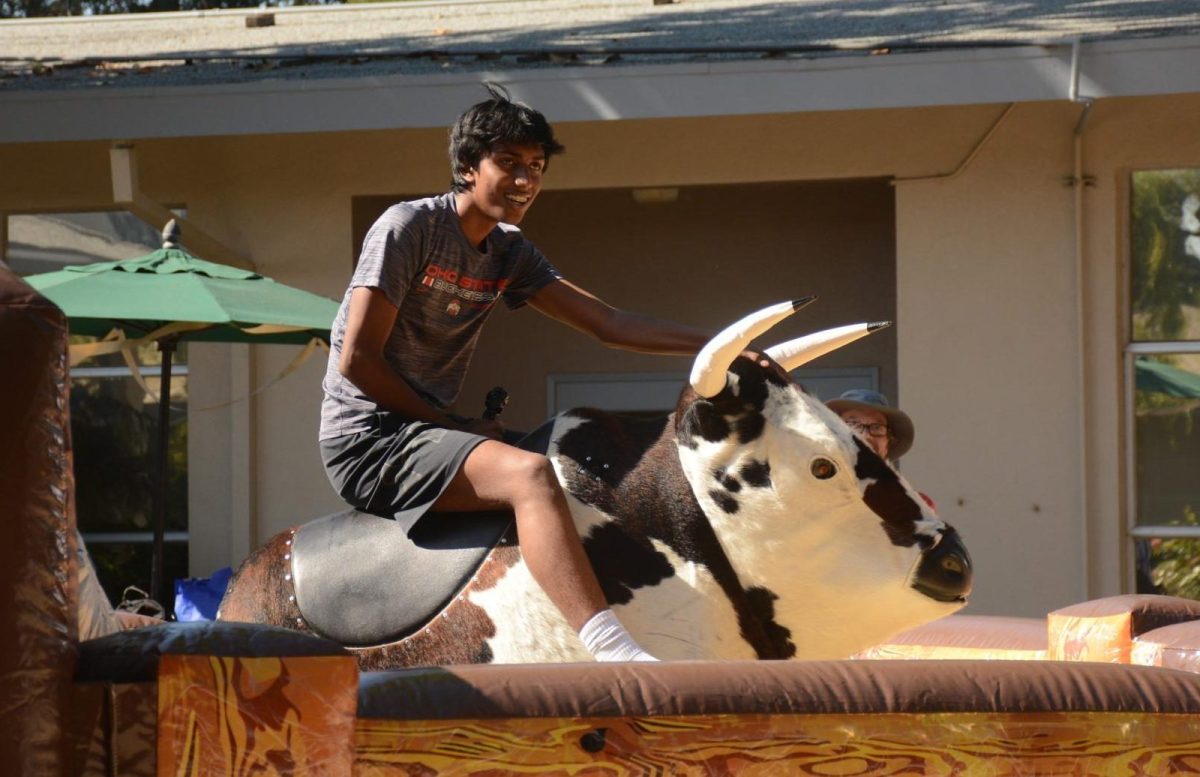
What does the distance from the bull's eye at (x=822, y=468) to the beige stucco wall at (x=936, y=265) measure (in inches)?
186

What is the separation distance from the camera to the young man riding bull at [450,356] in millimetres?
2814

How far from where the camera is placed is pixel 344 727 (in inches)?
78.0

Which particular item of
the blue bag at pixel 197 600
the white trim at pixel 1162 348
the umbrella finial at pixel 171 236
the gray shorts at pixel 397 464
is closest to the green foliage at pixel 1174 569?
the white trim at pixel 1162 348

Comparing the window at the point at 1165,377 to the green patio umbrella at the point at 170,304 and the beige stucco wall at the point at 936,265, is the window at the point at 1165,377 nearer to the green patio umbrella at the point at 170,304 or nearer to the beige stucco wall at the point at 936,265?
the beige stucco wall at the point at 936,265

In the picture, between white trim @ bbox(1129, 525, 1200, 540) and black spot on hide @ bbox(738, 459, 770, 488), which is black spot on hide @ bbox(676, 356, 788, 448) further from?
white trim @ bbox(1129, 525, 1200, 540)

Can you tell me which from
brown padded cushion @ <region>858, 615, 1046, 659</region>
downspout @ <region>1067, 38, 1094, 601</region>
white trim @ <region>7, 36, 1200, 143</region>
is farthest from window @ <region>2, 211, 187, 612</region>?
brown padded cushion @ <region>858, 615, 1046, 659</region>

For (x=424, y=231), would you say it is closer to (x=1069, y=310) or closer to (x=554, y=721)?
(x=554, y=721)

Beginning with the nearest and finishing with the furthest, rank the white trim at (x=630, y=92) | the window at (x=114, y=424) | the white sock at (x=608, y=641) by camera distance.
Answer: the white sock at (x=608, y=641) < the white trim at (x=630, y=92) < the window at (x=114, y=424)

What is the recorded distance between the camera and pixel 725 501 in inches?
115

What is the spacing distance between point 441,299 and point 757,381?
2.17ft

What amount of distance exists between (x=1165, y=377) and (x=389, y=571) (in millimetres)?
5487

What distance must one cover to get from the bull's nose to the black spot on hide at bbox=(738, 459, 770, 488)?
1.05ft

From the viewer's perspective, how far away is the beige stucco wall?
24.1 ft

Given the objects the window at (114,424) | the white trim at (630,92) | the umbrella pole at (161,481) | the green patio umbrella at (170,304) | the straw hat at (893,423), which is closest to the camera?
the straw hat at (893,423)
